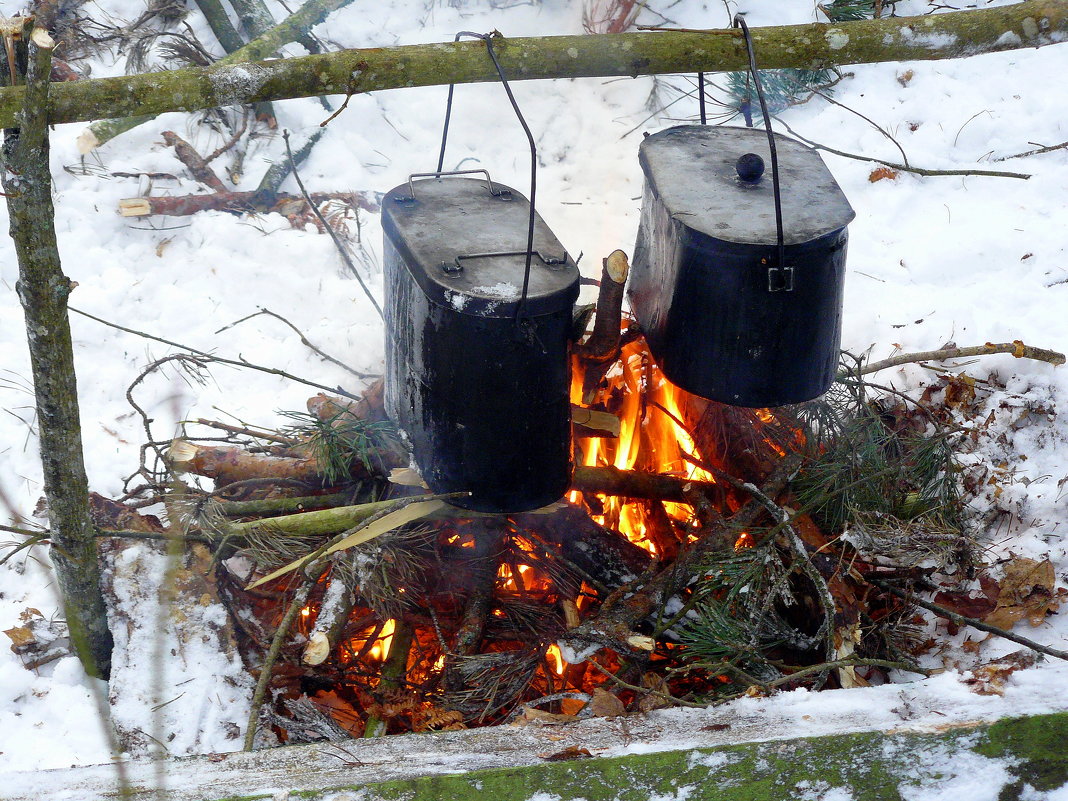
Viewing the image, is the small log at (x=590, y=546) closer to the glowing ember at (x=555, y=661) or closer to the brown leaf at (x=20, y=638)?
the glowing ember at (x=555, y=661)

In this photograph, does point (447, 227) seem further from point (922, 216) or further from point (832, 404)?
point (922, 216)

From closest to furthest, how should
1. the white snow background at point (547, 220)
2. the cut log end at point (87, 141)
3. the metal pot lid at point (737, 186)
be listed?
the metal pot lid at point (737, 186) → the white snow background at point (547, 220) → the cut log end at point (87, 141)

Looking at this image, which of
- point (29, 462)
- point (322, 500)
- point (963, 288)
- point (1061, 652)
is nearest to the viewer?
point (1061, 652)

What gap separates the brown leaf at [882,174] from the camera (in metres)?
4.56

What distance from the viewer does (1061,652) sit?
2.32 m

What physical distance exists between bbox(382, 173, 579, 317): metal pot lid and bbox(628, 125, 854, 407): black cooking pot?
0.31 metres

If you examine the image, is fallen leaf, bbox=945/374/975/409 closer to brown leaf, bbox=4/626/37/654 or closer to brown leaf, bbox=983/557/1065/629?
brown leaf, bbox=983/557/1065/629

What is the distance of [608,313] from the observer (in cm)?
285

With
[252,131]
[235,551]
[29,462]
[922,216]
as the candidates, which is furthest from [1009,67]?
[29,462]

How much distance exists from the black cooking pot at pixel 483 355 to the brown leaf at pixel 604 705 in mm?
534

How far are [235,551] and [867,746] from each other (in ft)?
6.05

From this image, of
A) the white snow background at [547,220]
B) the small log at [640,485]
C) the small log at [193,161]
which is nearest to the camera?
the white snow background at [547,220]

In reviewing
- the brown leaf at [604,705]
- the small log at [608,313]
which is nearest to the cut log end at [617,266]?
the small log at [608,313]

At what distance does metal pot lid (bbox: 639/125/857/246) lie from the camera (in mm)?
2328
